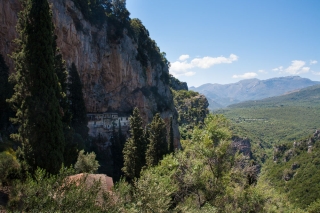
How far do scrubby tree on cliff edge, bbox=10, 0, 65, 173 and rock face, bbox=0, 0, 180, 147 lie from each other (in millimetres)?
15061

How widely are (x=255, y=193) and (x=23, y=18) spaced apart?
15851 mm

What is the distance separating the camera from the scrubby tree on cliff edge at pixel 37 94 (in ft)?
39.8

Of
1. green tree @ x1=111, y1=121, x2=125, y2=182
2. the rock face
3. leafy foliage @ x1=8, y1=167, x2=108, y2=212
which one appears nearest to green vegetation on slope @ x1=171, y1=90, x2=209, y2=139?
the rock face

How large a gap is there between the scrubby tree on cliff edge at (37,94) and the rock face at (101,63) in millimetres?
15061

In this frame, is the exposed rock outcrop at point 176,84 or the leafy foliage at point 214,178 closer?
the leafy foliage at point 214,178

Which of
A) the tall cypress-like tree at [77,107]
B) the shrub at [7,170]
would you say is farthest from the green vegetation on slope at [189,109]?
the shrub at [7,170]

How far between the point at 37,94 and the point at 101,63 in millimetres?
27692

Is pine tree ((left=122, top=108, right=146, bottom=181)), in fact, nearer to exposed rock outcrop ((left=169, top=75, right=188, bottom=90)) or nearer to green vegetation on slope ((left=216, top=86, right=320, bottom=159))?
exposed rock outcrop ((left=169, top=75, right=188, bottom=90))

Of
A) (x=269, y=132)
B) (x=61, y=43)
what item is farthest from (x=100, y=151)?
(x=269, y=132)

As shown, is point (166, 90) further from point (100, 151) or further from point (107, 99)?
point (100, 151)

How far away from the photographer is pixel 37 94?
12500mm

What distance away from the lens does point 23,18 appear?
1307cm

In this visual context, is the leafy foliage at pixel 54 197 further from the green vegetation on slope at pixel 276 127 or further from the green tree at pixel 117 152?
the green vegetation on slope at pixel 276 127

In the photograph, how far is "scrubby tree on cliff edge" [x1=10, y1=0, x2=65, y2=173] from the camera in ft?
39.8
